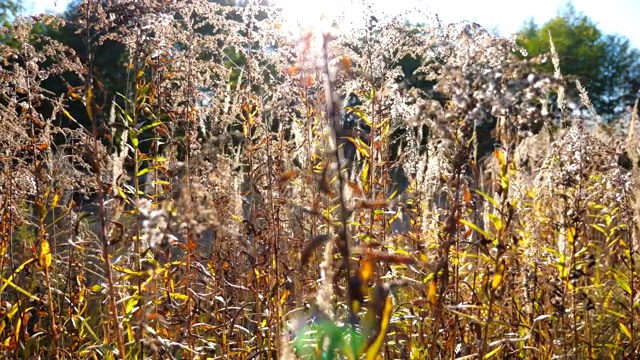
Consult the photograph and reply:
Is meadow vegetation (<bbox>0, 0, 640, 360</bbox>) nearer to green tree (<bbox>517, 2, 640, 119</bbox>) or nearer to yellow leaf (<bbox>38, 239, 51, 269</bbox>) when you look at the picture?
yellow leaf (<bbox>38, 239, 51, 269</bbox>)

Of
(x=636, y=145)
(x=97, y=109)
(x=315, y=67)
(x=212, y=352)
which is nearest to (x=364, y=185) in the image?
(x=315, y=67)

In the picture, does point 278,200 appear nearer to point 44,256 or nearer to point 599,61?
point 44,256

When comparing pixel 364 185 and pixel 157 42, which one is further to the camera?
pixel 364 185

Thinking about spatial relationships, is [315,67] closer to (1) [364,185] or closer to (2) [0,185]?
(1) [364,185]

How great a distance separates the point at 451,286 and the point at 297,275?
1031 millimetres

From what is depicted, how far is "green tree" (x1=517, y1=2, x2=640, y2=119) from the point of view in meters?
41.4

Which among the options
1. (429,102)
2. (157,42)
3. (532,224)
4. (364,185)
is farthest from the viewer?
(532,224)

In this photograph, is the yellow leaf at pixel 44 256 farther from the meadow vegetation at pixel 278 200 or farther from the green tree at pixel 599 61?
the green tree at pixel 599 61

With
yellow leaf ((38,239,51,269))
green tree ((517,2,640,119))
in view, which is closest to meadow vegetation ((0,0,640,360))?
yellow leaf ((38,239,51,269))

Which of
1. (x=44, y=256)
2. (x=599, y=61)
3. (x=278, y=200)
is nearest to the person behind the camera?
(x=44, y=256)

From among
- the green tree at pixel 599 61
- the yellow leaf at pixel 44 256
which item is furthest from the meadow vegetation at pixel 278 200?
the green tree at pixel 599 61

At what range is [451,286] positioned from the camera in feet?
10.9

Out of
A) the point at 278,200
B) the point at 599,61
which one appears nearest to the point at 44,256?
the point at 278,200

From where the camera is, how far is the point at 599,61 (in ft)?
139
